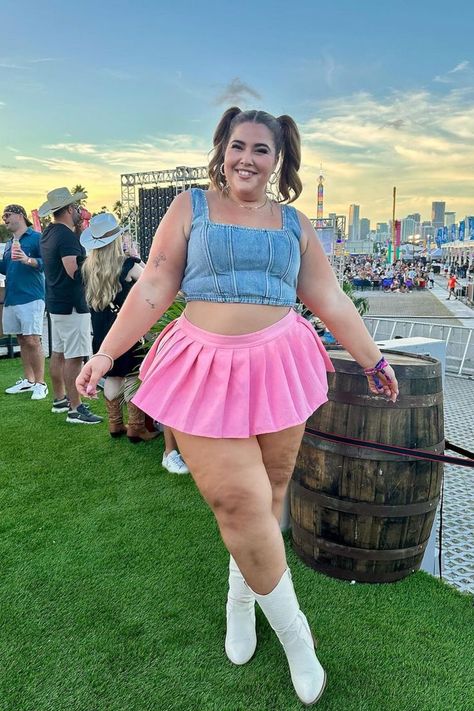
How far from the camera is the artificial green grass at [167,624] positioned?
1.79 metres

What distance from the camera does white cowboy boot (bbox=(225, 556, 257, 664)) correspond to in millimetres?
1880

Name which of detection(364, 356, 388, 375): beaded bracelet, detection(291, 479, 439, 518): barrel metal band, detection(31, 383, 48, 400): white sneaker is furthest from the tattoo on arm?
detection(31, 383, 48, 400): white sneaker

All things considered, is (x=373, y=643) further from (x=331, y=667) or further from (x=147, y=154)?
(x=147, y=154)

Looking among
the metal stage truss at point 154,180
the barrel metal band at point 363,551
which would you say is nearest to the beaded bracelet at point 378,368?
the barrel metal band at point 363,551

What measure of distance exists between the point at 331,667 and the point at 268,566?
0.63 m

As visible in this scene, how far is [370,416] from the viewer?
2211mm

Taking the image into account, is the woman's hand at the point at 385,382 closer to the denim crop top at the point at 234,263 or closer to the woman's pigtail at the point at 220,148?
the denim crop top at the point at 234,263

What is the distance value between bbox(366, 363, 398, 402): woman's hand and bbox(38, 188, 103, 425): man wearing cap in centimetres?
318

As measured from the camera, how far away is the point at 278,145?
1.72 meters

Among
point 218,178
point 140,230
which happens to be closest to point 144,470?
point 218,178

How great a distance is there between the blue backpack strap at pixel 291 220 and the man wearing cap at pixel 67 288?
3.14m

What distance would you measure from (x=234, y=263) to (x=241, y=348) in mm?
255

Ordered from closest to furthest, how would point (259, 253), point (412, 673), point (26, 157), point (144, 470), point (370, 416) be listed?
point (259, 253)
point (412, 673)
point (370, 416)
point (144, 470)
point (26, 157)

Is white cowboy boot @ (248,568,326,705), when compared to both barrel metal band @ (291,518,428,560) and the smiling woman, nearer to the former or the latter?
the smiling woman
